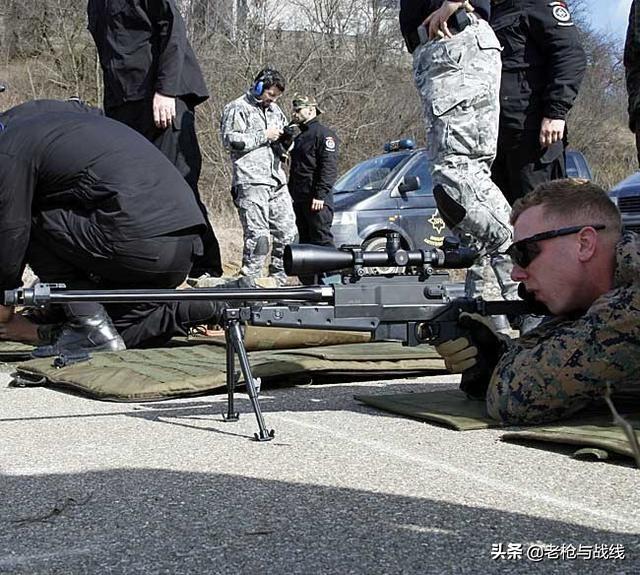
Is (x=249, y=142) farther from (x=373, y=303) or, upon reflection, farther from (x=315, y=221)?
(x=373, y=303)

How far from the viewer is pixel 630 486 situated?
8.16 feet

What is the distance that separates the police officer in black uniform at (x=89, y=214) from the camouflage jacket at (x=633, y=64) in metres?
2.41

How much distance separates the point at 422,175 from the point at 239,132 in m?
2.53

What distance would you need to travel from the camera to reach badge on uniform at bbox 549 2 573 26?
5.23 meters

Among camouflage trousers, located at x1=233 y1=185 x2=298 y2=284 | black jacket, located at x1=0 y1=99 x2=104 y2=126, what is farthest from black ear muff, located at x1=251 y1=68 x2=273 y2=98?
black jacket, located at x1=0 y1=99 x2=104 y2=126

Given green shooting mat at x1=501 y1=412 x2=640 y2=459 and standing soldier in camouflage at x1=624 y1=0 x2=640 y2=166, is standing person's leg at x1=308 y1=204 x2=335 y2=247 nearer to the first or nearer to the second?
standing soldier in camouflage at x1=624 y1=0 x2=640 y2=166

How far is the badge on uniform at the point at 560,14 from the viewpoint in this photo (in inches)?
206

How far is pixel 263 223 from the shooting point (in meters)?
9.46

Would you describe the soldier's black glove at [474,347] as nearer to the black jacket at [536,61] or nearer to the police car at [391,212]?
the black jacket at [536,61]

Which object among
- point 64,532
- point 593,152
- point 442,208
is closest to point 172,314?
point 442,208

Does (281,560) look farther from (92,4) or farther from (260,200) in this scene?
(260,200)

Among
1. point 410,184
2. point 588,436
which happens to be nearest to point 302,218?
point 410,184

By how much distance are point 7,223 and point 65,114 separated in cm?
70

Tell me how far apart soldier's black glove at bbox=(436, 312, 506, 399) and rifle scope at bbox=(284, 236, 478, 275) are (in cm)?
20
